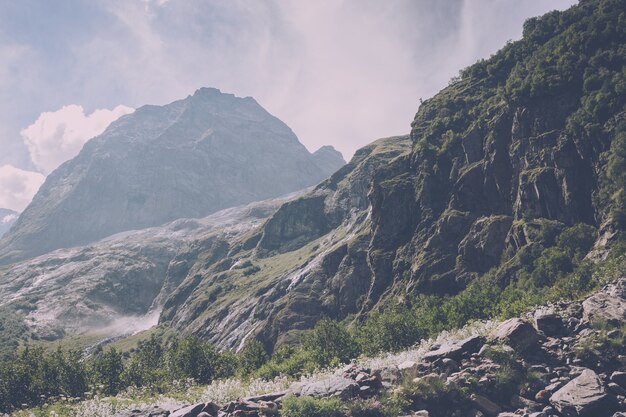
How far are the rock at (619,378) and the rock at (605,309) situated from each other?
4.92 m

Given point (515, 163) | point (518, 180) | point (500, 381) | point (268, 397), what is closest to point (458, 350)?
point (500, 381)

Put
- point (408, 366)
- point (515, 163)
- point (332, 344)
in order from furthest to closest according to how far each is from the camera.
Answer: point (515, 163), point (332, 344), point (408, 366)

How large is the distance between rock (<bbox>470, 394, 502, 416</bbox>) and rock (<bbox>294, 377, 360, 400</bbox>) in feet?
Result: 23.9

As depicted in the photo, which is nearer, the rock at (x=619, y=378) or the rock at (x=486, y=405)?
the rock at (x=486, y=405)

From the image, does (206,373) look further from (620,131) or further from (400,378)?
(620,131)

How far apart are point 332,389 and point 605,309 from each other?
71.4 feet

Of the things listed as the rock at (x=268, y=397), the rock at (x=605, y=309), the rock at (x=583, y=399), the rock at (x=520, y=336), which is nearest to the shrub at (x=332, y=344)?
the rock at (x=268, y=397)

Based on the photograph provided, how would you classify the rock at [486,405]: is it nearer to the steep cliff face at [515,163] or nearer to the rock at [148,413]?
the rock at [148,413]

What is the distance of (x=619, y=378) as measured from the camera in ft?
97.4

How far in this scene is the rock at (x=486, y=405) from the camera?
28875mm

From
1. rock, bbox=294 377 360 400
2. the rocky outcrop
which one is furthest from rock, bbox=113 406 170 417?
rock, bbox=294 377 360 400

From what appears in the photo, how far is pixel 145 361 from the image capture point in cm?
12825

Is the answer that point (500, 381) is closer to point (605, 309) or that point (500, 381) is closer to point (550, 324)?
point (550, 324)

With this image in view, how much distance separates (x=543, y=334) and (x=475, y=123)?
144 m
